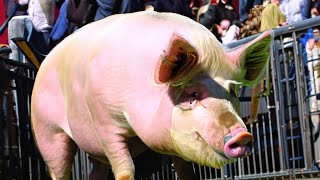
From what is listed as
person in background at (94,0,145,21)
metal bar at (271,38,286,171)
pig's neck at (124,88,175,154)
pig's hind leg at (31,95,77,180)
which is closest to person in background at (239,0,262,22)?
person in background at (94,0,145,21)

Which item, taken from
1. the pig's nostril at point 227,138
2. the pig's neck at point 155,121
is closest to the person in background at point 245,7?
the pig's neck at point 155,121

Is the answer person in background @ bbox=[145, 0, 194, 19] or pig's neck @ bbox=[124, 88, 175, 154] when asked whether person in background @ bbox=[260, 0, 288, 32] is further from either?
pig's neck @ bbox=[124, 88, 175, 154]

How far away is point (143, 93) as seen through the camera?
388 cm

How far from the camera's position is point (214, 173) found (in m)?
6.54

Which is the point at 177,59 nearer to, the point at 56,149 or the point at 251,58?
the point at 251,58

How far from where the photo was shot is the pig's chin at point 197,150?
3531 millimetres

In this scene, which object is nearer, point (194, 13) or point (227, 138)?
point (227, 138)

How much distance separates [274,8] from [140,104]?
4.42 meters

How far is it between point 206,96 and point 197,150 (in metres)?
0.23

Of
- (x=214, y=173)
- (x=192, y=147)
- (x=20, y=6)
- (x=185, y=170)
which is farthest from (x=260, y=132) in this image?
(x=20, y=6)

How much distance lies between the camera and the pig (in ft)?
11.8

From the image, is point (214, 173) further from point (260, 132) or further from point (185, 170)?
point (185, 170)

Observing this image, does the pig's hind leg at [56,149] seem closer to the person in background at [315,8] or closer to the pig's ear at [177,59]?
the pig's ear at [177,59]

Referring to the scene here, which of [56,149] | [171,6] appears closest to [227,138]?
[56,149]
